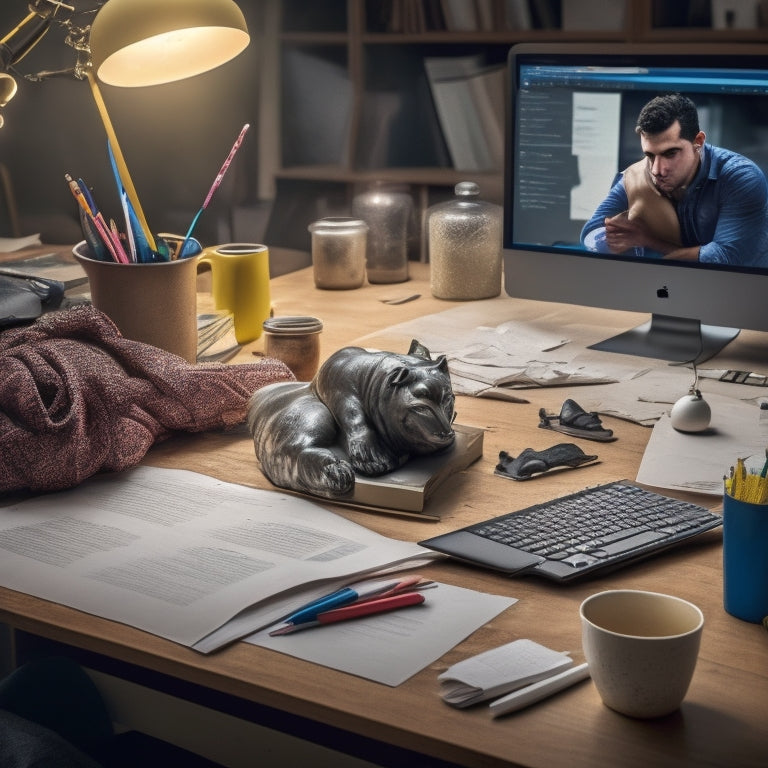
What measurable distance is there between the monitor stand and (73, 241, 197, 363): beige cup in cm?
63

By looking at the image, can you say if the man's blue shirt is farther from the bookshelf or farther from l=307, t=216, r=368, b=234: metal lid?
the bookshelf

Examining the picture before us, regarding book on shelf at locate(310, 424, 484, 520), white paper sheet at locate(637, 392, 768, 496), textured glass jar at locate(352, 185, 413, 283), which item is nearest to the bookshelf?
textured glass jar at locate(352, 185, 413, 283)

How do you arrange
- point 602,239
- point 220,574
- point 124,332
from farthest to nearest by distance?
point 602,239, point 124,332, point 220,574

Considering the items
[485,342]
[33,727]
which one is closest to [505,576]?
[33,727]

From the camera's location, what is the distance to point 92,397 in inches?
46.1

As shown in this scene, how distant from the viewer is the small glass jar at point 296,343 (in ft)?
4.73

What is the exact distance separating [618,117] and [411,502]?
788mm

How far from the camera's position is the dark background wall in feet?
8.61

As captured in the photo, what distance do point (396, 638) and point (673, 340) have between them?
0.96 meters

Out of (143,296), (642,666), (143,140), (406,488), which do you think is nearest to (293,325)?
(143,296)

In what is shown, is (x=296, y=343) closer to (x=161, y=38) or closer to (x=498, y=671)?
(x=161, y=38)

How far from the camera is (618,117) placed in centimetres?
159

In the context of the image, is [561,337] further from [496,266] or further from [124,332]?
[124,332]

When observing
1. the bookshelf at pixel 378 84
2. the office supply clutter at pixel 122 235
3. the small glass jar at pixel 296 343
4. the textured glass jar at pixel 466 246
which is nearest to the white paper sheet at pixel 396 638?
the small glass jar at pixel 296 343
